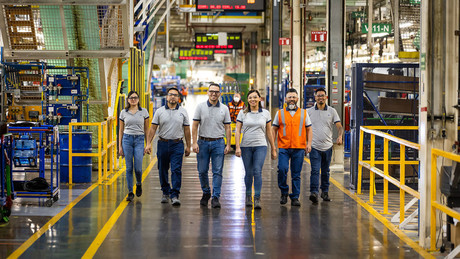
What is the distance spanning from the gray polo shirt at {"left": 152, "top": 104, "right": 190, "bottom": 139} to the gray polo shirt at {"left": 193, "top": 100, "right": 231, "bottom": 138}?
33 centimetres

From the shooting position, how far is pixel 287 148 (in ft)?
34.0

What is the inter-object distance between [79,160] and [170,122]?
3.62 meters

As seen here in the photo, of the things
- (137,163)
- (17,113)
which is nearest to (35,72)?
(17,113)

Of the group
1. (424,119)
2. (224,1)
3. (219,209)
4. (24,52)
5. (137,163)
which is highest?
(224,1)

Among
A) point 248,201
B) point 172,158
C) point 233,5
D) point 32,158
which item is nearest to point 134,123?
point 172,158

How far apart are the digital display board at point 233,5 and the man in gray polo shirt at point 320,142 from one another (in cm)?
987

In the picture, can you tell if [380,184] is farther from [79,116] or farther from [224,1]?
Answer: [224,1]

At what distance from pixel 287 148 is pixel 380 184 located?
3.30 meters

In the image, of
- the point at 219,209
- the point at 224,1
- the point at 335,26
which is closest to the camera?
the point at 219,209

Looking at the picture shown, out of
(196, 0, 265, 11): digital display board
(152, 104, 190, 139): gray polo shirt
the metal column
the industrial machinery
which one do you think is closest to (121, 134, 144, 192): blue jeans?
(152, 104, 190, 139): gray polo shirt

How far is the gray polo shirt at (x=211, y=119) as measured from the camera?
10.1 metres

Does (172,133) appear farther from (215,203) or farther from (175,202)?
(215,203)

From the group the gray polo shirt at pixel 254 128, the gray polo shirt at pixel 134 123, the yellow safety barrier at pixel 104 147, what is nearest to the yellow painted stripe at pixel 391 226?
the gray polo shirt at pixel 254 128

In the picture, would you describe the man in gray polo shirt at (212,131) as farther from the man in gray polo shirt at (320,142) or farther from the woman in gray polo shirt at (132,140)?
the man in gray polo shirt at (320,142)
